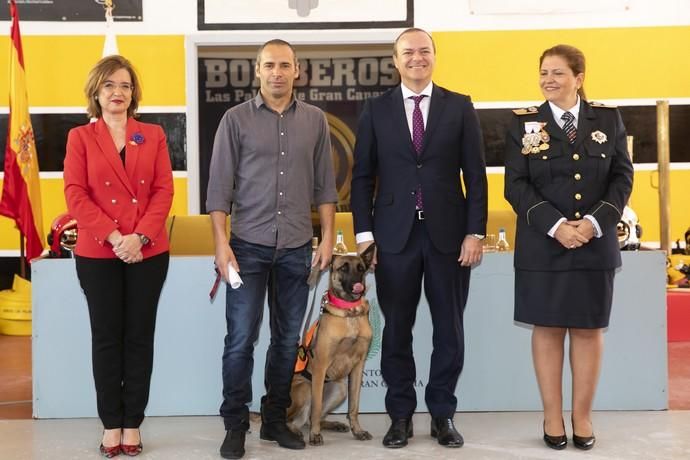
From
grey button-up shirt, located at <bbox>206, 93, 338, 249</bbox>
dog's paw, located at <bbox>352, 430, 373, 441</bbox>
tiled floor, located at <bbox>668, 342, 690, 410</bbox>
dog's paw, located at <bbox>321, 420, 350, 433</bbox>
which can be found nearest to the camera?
grey button-up shirt, located at <bbox>206, 93, 338, 249</bbox>

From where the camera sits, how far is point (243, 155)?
3.16 meters

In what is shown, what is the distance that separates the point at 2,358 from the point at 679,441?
3.97m

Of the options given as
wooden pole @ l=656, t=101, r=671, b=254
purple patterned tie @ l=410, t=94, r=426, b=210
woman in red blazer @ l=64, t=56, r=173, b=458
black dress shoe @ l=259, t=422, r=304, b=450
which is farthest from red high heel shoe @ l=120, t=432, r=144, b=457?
wooden pole @ l=656, t=101, r=671, b=254

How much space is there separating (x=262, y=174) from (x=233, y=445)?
3.37ft

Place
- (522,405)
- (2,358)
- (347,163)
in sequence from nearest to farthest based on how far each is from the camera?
1. (522,405)
2. (2,358)
3. (347,163)

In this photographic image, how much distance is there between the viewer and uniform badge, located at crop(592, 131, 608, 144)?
3.15m

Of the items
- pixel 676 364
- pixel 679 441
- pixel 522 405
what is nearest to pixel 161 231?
pixel 522 405

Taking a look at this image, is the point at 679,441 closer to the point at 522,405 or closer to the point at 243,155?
the point at 522,405

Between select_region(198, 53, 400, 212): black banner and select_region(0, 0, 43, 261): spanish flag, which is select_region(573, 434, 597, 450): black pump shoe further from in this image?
select_region(0, 0, 43, 261): spanish flag

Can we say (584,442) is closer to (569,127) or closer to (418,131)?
(569,127)

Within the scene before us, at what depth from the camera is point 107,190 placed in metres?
3.07

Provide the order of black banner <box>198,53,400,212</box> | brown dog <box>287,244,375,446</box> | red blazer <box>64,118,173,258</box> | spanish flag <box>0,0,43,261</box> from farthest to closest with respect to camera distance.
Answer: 1. black banner <box>198,53,400,212</box>
2. spanish flag <box>0,0,43,261</box>
3. brown dog <box>287,244,375,446</box>
4. red blazer <box>64,118,173,258</box>

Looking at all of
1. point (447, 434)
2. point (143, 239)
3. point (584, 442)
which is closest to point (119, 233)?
point (143, 239)

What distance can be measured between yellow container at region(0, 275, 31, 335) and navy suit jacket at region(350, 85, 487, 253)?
3.80 metres
